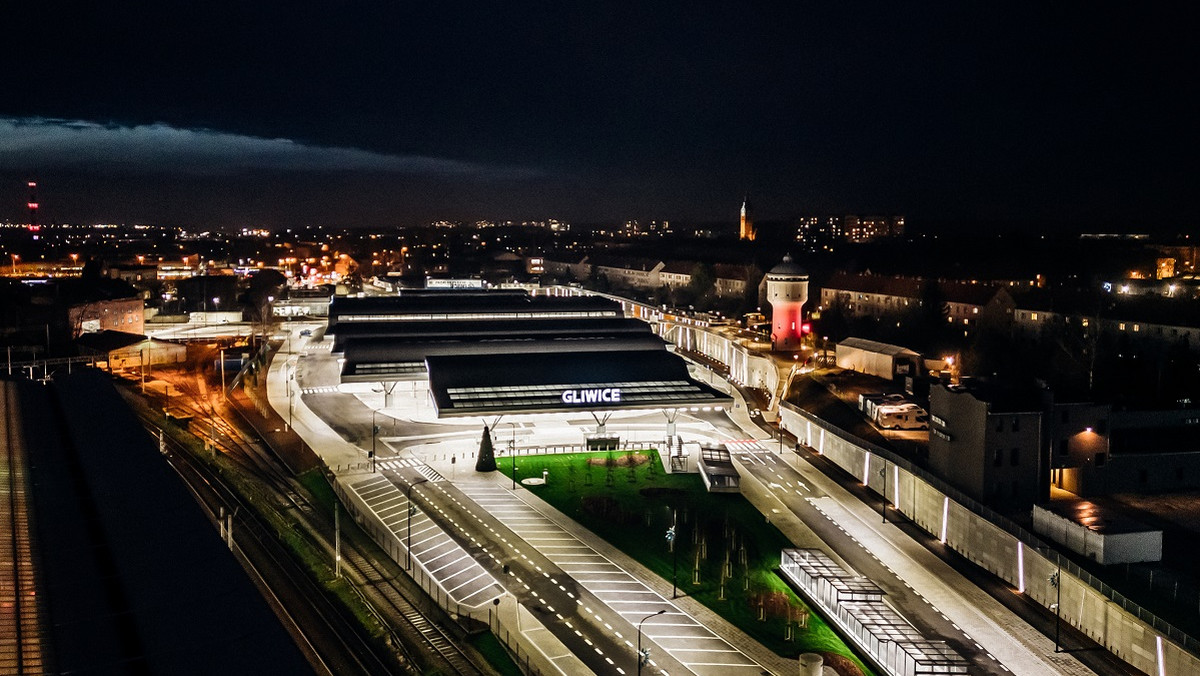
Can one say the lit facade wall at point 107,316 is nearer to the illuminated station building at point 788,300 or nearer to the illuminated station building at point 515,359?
the illuminated station building at point 515,359

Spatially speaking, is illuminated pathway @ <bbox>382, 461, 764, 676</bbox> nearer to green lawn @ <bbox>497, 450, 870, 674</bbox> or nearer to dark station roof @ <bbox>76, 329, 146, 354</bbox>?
green lawn @ <bbox>497, 450, 870, 674</bbox>

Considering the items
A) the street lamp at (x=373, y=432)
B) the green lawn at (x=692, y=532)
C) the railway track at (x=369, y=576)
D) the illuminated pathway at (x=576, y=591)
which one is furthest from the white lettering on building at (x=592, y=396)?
the railway track at (x=369, y=576)

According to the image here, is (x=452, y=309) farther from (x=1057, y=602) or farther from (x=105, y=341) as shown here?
(x=1057, y=602)

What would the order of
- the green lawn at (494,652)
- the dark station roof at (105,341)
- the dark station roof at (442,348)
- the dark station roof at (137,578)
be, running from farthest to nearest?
the dark station roof at (105,341), the dark station roof at (442,348), the green lawn at (494,652), the dark station roof at (137,578)

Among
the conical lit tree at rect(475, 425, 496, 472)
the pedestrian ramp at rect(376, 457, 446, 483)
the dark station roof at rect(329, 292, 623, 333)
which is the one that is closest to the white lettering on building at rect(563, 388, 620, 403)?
the conical lit tree at rect(475, 425, 496, 472)

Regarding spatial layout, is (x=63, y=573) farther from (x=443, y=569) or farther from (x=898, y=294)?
(x=898, y=294)

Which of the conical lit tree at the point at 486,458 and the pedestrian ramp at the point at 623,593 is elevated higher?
the conical lit tree at the point at 486,458
